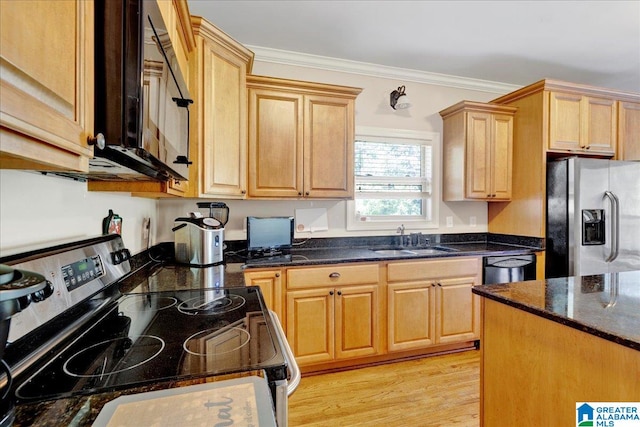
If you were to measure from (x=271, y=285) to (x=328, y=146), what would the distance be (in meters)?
1.17

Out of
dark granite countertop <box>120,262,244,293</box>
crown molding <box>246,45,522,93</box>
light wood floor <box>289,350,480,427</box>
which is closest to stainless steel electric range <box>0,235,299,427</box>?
dark granite countertop <box>120,262,244,293</box>

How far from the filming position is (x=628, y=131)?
3.02 metres

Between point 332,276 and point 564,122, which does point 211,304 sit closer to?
point 332,276

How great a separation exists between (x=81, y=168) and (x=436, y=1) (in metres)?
2.30

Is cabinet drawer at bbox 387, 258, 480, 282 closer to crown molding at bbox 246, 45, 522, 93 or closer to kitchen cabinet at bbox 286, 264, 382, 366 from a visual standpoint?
kitchen cabinet at bbox 286, 264, 382, 366

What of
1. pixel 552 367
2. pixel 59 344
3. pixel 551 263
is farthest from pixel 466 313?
pixel 59 344

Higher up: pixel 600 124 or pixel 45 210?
pixel 600 124

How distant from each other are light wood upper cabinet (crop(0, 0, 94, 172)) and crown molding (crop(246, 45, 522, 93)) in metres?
2.31

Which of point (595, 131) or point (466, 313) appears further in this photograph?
point (595, 131)

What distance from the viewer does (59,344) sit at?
32.7 inches

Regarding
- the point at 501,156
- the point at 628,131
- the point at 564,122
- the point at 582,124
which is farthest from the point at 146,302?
the point at 628,131

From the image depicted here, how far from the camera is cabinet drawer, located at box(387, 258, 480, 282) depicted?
97.2 inches

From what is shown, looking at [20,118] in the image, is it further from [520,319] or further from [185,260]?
[185,260]

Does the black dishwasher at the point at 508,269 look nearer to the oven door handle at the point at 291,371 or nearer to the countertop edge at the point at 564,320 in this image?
the countertop edge at the point at 564,320
